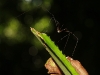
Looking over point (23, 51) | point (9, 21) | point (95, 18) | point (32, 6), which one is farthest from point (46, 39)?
point (23, 51)

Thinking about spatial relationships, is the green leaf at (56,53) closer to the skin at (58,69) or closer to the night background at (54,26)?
the skin at (58,69)

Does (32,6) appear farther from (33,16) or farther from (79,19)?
(79,19)

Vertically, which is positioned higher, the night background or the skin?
the night background

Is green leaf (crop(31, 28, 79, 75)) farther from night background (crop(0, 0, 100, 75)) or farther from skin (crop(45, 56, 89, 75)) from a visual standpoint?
night background (crop(0, 0, 100, 75))

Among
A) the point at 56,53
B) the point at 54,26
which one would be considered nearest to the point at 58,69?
the point at 56,53

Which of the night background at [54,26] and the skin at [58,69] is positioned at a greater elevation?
the night background at [54,26]

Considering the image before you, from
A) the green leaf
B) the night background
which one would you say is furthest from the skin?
the night background

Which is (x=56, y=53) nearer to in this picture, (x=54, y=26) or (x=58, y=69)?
(x=58, y=69)

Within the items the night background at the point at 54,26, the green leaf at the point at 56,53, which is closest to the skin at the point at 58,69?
the green leaf at the point at 56,53

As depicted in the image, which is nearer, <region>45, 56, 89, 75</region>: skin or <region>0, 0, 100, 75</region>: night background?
<region>45, 56, 89, 75</region>: skin
